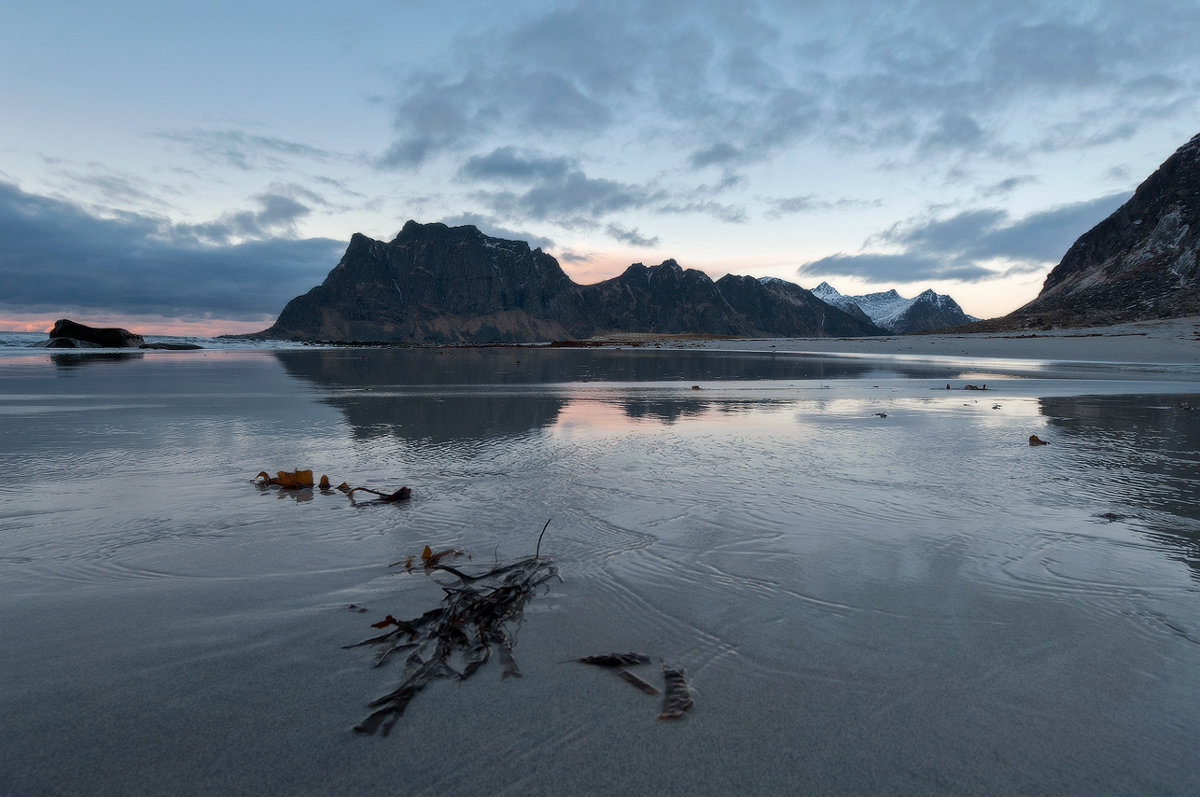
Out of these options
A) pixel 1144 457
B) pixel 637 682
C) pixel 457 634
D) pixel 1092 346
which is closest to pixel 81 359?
pixel 457 634

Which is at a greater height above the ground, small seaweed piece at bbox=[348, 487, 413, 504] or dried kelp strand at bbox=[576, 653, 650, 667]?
small seaweed piece at bbox=[348, 487, 413, 504]

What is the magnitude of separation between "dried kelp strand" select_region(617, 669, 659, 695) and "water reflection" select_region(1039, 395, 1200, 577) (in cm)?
462

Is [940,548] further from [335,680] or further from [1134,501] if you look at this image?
[335,680]

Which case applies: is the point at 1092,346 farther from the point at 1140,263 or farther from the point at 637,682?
the point at 1140,263

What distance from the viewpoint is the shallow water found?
2535mm

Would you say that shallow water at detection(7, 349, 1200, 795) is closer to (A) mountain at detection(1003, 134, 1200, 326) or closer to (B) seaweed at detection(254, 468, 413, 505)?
(B) seaweed at detection(254, 468, 413, 505)

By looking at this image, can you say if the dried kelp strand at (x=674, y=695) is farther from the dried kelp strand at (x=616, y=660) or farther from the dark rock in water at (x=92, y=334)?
the dark rock in water at (x=92, y=334)

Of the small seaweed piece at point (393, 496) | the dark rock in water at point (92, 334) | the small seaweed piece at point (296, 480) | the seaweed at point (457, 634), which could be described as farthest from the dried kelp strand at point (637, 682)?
the dark rock in water at point (92, 334)

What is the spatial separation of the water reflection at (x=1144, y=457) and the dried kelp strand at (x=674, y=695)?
4.45 metres

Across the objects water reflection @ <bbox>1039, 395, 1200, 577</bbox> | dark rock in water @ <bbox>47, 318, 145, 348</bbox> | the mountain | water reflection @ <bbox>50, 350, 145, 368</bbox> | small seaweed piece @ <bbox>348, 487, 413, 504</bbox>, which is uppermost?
the mountain

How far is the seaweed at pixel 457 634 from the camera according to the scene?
3.03 m

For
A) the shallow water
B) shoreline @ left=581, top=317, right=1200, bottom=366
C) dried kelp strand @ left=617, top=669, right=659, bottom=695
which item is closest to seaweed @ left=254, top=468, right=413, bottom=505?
the shallow water

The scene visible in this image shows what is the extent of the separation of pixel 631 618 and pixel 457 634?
3.65 feet

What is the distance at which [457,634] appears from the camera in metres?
3.62
